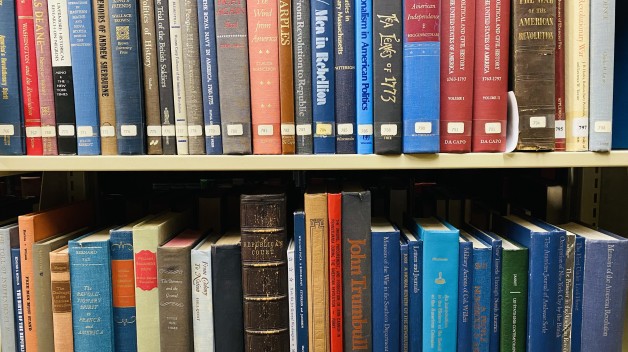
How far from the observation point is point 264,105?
0.72m

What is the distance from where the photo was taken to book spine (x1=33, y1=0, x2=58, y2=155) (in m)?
0.72

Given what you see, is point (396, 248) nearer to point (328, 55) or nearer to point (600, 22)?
point (328, 55)

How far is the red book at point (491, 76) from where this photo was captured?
70 centimetres

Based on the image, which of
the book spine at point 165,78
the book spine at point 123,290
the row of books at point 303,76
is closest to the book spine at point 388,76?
the row of books at point 303,76

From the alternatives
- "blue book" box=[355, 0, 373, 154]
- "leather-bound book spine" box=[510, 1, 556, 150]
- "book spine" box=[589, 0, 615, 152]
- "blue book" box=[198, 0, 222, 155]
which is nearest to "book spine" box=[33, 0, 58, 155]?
"blue book" box=[198, 0, 222, 155]

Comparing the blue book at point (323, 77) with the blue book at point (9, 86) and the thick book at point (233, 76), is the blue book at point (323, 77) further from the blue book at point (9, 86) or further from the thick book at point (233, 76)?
the blue book at point (9, 86)

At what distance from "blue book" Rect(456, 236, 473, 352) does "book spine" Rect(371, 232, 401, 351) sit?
0.10 metres

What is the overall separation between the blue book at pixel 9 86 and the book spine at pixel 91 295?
0.20 m

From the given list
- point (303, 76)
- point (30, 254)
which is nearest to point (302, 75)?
point (303, 76)

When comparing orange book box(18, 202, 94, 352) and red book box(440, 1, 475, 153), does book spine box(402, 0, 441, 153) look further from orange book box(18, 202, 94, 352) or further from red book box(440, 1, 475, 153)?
orange book box(18, 202, 94, 352)

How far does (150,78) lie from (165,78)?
1.0 inches

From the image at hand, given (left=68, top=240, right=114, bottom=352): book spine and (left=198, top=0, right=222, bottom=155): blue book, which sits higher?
(left=198, top=0, right=222, bottom=155): blue book

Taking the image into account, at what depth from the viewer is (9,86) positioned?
723mm

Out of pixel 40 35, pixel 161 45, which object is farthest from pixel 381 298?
pixel 40 35
